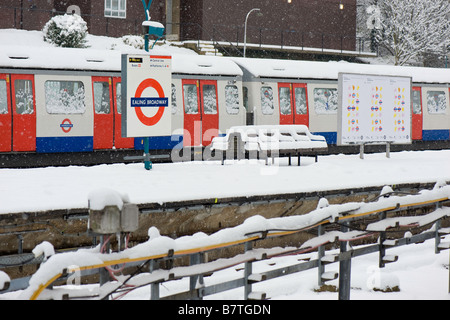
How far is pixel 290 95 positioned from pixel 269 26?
70.0 feet

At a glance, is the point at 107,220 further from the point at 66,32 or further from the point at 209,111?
the point at 66,32

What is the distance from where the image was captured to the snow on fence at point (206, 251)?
519 centimetres

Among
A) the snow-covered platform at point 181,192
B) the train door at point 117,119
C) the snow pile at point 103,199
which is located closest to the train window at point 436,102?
the snow-covered platform at point 181,192

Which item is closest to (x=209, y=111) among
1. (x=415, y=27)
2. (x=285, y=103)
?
(x=285, y=103)

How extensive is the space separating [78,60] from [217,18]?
2284 cm

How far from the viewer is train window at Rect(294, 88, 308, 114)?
75.3 ft

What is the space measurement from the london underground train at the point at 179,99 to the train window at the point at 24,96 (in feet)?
0.08

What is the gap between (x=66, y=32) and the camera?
3169 cm

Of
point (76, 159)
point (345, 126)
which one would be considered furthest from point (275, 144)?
point (76, 159)

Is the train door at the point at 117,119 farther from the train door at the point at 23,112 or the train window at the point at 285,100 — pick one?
the train window at the point at 285,100

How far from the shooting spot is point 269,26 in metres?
43.2

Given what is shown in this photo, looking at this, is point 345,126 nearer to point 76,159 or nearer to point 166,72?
point 166,72

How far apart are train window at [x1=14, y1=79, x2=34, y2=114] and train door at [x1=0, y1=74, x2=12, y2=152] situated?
245 millimetres
